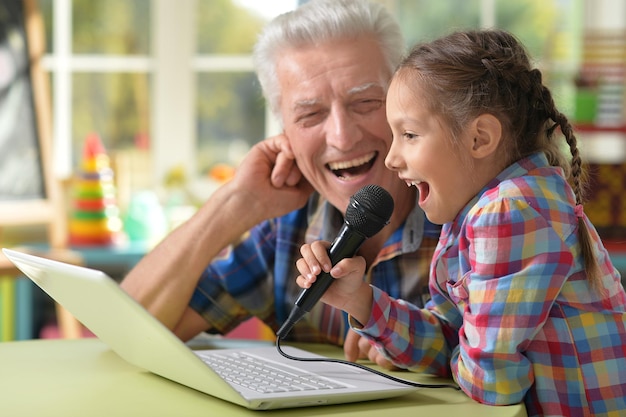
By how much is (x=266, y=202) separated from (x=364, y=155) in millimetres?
252

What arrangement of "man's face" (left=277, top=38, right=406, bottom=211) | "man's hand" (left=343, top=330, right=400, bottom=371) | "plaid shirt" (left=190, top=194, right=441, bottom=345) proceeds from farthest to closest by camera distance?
"plaid shirt" (left=190, top=194, right=441, bottom=345) → "man's face" (left=277, top=38, right=406, bottom=211) → "man's hand" (left=343, top=330, right=400, bottom=371)

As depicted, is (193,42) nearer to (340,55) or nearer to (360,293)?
(340,55)

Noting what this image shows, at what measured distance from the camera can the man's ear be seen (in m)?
1.12

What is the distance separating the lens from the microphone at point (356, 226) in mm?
1140

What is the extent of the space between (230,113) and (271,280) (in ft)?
7.81

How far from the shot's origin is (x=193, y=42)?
4.07 meters

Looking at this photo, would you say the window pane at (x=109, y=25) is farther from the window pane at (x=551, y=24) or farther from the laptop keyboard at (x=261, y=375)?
the laptop keyboard at (x=261, y=375)

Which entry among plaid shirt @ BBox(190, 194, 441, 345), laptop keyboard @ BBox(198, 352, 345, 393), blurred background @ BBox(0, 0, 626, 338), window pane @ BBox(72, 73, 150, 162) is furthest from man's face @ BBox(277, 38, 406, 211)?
window pane @ BBox(72, 73, 150, 162)

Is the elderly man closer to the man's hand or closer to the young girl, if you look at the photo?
the man's hand

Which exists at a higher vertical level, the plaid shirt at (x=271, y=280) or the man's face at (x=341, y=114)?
the man's face at (x=341, y=114)

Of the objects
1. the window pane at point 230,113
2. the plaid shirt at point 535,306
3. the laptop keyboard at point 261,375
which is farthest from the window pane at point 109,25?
the plaid shirt at point 535,306

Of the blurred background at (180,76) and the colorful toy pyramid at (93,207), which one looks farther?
the blurred background at (180,76)

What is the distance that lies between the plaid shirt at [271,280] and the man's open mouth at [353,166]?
11cm

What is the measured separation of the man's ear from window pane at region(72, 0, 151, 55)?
10.3ft
